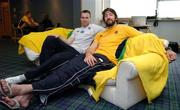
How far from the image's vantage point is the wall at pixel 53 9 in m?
7.75

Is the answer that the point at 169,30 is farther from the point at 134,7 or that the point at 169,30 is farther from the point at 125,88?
the point at 125,88

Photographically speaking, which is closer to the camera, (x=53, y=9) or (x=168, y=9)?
(x=168, y=9)

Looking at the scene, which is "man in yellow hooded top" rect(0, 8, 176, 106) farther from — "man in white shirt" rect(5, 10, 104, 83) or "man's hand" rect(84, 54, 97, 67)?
"man in white shirt" rect(5, 10, 104, 83)

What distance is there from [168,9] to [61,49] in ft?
12.8

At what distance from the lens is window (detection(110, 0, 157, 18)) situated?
18.8 ft

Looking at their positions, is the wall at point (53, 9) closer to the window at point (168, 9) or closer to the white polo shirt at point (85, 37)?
the window at point (168, 9)

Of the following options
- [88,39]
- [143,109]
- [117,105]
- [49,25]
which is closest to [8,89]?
[117,105]

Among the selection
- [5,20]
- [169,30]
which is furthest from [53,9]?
[169,30]

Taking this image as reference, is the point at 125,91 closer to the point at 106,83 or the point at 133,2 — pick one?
the point at 106,83

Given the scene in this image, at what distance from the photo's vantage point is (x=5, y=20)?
32.9 ft

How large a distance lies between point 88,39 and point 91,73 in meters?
0.95

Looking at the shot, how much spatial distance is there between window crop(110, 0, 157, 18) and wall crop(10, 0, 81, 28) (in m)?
A: 1.53

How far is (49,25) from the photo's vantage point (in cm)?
798

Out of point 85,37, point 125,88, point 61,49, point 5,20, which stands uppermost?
point 5,20
